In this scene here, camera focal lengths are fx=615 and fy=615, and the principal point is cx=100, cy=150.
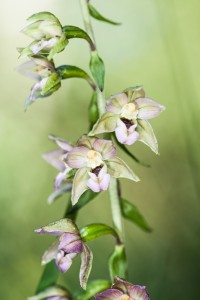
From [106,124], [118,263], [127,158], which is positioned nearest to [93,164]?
[106,124]

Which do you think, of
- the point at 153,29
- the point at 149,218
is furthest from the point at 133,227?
the point at 153,29

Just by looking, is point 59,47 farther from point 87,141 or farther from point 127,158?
point 127,158

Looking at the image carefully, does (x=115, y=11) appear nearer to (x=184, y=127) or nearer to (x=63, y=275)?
(x=184, y=127)

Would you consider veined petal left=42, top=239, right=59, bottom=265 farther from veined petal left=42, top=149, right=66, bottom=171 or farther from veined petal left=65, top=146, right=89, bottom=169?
veined petal left=42, top=149, right=66, bottom=171

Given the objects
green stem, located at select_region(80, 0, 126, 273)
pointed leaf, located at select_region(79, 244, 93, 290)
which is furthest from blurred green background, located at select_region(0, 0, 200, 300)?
pointed leaf, located at select_region(79, 244, 93, 290)

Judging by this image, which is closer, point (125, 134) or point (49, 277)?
point (125, 134)
